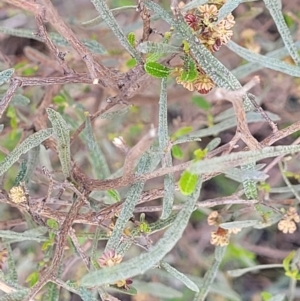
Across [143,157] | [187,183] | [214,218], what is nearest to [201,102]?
[214,218]

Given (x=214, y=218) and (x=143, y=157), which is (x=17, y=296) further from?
(x=214, y=218)

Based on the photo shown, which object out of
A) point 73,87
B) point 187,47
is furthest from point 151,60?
point 73,87

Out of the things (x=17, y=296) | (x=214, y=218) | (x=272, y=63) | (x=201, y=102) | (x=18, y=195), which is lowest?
(x=17, y=296)

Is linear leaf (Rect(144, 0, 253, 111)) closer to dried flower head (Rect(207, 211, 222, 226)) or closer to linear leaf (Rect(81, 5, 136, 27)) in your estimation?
linear leaf (Rect(81, 5, 136, 27))

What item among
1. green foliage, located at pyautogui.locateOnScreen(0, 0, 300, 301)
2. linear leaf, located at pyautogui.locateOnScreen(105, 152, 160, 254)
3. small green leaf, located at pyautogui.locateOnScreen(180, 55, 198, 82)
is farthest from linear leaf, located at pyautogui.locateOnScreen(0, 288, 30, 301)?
small green leaf, located at pyautogui.locateOnScreen(180, 55, 198, 82)

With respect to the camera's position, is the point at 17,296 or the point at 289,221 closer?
the point at 17,296

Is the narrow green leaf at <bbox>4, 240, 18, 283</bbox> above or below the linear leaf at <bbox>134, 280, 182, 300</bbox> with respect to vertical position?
below

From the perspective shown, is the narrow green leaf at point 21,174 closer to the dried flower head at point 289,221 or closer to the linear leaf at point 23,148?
the linear leaf at point 23,148
